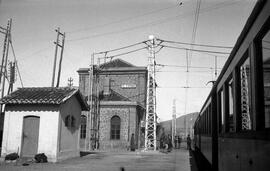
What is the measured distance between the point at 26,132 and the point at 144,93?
2595 cm

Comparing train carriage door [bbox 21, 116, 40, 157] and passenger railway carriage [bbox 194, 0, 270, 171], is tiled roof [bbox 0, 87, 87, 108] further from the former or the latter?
passenger railway carriage [bbox 194, 0, 270, 171]

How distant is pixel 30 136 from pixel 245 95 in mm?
14230

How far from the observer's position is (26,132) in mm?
16578

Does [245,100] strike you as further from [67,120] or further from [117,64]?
→ [117,64]

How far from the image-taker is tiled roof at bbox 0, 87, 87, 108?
16594 millimetres

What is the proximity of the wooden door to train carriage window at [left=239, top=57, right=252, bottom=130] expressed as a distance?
13820 millimetres

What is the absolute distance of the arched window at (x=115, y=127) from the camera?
33500 mm

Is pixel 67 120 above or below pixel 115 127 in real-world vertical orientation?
above

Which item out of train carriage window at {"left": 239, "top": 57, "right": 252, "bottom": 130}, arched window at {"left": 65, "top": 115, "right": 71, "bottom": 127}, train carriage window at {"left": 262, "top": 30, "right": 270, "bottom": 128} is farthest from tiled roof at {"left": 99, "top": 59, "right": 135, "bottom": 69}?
train carriage window at {"left": 262, "top": 30, "right": 270, "bottom": 128}

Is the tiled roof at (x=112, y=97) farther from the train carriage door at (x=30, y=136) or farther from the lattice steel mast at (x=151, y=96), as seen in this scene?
the train carriage door at (x=30, y=136)

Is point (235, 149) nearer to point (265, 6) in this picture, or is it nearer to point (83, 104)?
point (265, 6)

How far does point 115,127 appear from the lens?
1326 inches

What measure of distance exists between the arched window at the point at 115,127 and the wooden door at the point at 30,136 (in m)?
17.3

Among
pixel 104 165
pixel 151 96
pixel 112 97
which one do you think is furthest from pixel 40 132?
pixel 112 97
